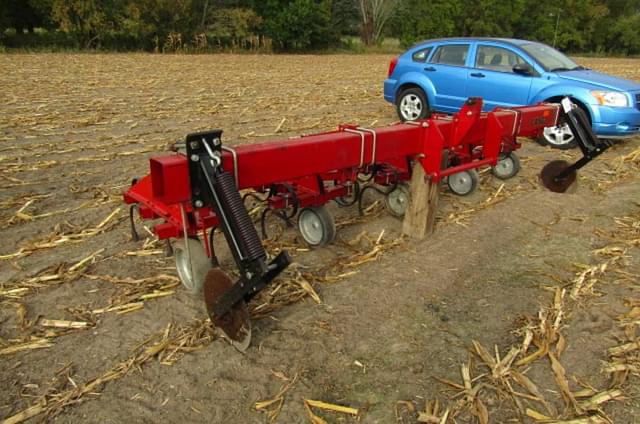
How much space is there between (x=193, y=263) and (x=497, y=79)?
7.86 m

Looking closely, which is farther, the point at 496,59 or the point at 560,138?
the point at 496,59

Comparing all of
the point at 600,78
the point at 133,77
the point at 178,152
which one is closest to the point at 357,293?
the point at 178,152

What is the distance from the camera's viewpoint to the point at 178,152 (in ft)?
10.7

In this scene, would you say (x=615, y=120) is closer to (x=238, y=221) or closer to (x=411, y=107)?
(x=411, y=107)

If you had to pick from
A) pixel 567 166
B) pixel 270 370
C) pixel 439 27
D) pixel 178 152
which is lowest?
pixel 270 370

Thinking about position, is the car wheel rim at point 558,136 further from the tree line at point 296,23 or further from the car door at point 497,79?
the tree line at point 296,23

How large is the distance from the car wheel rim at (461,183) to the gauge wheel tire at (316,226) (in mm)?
2197

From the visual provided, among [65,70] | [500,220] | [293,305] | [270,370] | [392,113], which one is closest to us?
[270,370]

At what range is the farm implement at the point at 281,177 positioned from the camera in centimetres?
297

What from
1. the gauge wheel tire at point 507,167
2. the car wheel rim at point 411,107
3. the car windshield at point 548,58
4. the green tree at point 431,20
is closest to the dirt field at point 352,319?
the gauge wheel tire at point 507,167

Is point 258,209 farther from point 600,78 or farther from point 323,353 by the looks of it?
point 600,78

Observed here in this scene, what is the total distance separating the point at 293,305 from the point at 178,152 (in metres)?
1.36

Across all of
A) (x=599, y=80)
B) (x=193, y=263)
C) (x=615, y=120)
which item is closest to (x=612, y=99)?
(x=615, y=120)

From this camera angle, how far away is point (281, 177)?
356cm
